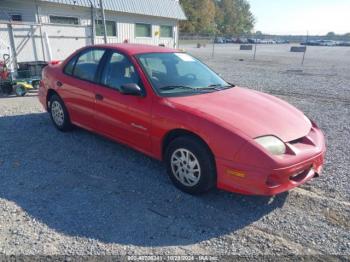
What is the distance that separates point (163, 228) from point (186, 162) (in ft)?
2.63

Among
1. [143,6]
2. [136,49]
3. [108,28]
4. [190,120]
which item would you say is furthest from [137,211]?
[143,6]

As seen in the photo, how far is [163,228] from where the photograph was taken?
2.87 metres

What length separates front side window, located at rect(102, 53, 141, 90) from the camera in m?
3.96

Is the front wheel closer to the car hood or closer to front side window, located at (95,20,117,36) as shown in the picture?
the car hood

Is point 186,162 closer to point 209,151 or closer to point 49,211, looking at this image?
point 209,151

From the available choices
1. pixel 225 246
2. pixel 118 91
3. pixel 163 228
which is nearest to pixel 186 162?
pixel 163 228

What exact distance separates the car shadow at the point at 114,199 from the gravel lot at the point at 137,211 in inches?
0.4

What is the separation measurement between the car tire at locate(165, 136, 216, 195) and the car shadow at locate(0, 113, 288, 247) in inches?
5.4

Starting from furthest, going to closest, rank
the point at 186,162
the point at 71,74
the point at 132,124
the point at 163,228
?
the point at 71,74 < the point at 132,124 < the point at 186,162 < the point at 163,228

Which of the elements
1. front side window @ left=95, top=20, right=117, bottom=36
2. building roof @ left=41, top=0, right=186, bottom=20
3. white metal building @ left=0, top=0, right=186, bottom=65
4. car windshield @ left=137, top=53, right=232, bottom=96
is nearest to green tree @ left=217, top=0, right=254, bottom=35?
building roof @ left=41, top=0, right=186, bottom=20

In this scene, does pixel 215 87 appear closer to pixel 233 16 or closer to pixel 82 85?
pixel 82 85

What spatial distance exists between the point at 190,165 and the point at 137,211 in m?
0.75

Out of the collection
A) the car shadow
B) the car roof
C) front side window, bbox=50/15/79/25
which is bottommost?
the car shadow

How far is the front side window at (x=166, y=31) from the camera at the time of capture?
72.9 ft
